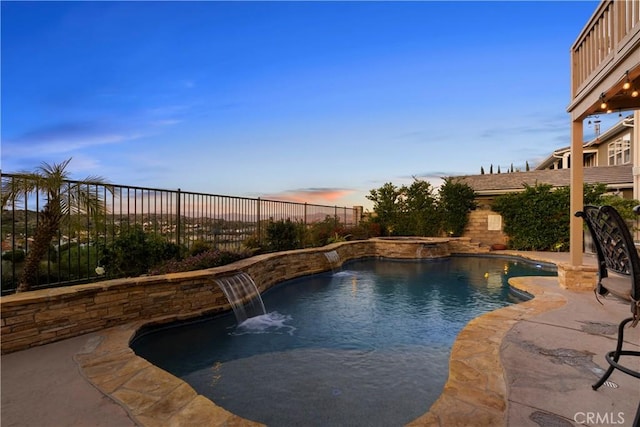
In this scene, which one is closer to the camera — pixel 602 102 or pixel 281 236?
pixel 602 102

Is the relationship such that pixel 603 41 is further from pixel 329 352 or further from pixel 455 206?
pixel 455 206

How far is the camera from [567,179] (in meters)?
17.0

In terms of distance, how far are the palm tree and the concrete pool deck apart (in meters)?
1.30

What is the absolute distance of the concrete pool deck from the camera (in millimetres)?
2242

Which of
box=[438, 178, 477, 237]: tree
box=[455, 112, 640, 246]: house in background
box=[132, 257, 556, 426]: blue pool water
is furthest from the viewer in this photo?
box=[438, 178, 477, 237]: tree

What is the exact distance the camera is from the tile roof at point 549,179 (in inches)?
590

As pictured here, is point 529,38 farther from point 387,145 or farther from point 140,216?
point 140,216

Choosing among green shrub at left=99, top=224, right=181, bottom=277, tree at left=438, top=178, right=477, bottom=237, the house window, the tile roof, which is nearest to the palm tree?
green shrub at left=99, top=224, right=181, bottom=277

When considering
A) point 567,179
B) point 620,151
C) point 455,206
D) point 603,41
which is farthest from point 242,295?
point 620,151

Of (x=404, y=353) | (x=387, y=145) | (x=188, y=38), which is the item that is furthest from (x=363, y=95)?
(x=404, y=353)

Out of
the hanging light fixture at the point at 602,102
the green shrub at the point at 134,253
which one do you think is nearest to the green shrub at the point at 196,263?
the green shrub at the point at 134,253

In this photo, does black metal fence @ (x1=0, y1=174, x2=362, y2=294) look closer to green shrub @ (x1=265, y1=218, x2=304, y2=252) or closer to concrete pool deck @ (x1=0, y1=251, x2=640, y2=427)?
green shrub @ (x1=265, y1=218, x2=304, y2=252)

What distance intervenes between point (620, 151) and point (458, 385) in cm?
2106

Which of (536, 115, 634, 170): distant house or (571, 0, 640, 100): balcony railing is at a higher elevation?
(536, 115, 634, 170): distant house
